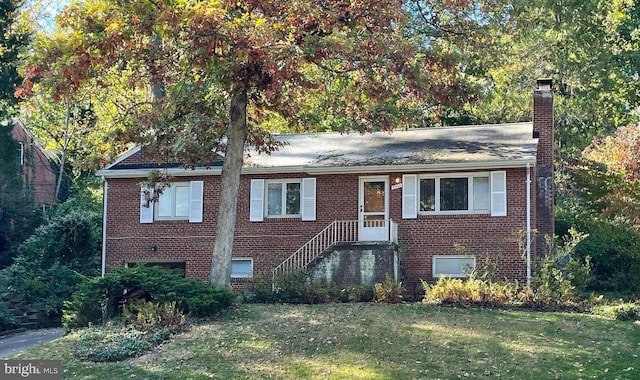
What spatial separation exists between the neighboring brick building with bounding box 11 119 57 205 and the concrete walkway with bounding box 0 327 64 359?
13220mm

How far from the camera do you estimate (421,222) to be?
2322 centimetres

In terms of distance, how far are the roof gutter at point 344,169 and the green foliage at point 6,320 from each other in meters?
5.41

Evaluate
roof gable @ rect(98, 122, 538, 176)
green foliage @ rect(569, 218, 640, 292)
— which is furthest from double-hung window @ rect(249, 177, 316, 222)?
green foliage @ rect(569, 218, 640, 292)

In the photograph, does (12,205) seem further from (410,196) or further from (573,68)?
(573,68)

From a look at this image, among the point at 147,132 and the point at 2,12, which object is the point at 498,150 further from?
the point at 2,12

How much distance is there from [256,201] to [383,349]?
1133cm

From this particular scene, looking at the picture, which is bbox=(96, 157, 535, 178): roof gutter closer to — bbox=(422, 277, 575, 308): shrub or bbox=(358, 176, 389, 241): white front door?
bbox=(358, 176, 389, 241): white front door


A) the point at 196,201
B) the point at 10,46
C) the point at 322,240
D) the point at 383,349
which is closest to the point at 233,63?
the point at 383,349

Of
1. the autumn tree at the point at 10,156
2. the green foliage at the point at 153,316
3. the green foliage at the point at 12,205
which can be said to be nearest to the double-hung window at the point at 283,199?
the green foliage at the point at 153,316

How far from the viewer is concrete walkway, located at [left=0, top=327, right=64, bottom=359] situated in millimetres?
17875

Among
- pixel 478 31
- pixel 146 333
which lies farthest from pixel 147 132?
pixel 478 31

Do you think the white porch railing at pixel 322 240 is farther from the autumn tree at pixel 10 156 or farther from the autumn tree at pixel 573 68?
the autumn tree at pixel 10 156

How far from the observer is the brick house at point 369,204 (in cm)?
2245

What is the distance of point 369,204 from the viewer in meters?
24.1
